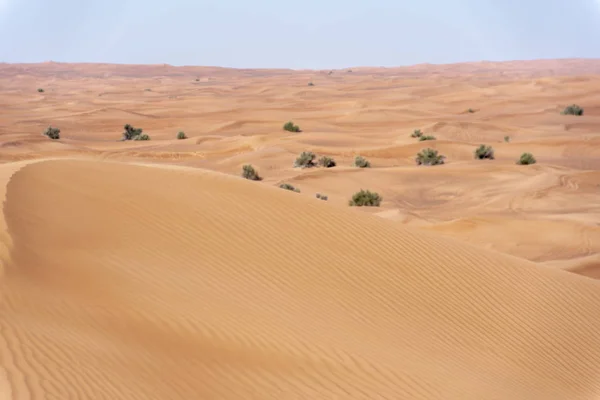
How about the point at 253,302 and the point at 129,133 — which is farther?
the point at 129,133

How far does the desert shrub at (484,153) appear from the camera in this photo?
25.1m

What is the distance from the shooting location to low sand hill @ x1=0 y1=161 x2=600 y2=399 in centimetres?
536

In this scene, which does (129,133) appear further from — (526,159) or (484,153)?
(526,159)

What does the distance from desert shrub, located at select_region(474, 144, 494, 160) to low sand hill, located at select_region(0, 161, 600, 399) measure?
1580cm

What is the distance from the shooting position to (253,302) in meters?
6.99

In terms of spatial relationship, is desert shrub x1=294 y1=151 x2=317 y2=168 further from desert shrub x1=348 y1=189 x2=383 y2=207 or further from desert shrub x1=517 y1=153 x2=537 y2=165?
desert shrub x1=517 y1=153 x2=537 y2=165

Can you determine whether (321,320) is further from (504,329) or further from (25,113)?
(25,113)

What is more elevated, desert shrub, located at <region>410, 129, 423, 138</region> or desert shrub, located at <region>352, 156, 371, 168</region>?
desert shrub, located at <region>410, 129, 423, 138</region>

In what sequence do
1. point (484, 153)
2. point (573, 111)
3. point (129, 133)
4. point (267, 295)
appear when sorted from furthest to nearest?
point (573, 111)
point (129, 133)
point (484, 153)
point (267, 295)

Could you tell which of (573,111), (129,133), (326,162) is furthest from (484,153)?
(129,133)

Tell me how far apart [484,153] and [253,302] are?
63.9ft

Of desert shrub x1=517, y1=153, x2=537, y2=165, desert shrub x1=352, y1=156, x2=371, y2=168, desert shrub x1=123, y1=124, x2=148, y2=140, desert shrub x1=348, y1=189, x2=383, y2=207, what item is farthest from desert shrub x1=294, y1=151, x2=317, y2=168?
desert shrub x1=123, y1=124, x2=148, y2=140

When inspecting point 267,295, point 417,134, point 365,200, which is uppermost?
point 267,295

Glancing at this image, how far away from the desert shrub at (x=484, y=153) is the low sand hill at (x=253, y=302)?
15799mm
